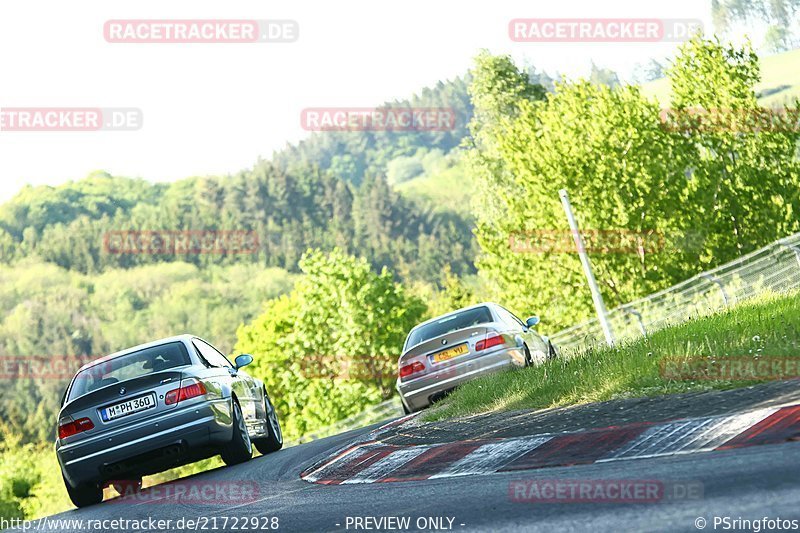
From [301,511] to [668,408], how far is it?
257 cm

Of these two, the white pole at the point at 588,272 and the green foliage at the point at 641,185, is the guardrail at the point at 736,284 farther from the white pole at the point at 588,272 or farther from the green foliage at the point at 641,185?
the green foliage at the point at 641,185

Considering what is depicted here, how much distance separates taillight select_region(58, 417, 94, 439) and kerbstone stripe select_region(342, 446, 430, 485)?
364 cm

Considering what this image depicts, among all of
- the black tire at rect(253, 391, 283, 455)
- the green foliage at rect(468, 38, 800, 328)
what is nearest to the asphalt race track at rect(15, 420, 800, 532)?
the black tire at rect(253, 391, 283, 455)

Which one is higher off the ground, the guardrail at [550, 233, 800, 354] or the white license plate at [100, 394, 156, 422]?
the white license plate at [100, 394, 156, 422]

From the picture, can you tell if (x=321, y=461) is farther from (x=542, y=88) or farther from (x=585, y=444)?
(x=542, y=88)

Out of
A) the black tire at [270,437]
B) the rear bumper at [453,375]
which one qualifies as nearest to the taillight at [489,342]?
the rear bumper at [453,375]

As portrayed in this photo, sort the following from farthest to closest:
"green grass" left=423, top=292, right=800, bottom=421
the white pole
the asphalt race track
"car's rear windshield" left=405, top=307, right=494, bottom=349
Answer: the white pole, "car's rear windshield" left=405, top=307, right=494, bottom=349, "green grass" left=423, top=292, right=800, bottom=421, the asphalt race track

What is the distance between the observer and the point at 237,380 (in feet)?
42.4

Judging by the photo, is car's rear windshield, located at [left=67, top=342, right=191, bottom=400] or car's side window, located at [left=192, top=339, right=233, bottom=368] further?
car's side window, located at [left=192, top=339, right=233, bottom=368]

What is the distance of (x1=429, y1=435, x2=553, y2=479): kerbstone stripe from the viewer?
23.3ft

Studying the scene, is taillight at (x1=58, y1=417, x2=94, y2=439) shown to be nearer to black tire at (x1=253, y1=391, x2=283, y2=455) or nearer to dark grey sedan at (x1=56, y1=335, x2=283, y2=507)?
dark grey sedan at (x1=56, y1=335, x2=283, y2=507)

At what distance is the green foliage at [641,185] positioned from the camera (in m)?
38.3

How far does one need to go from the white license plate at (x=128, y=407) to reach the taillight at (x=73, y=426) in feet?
0.58

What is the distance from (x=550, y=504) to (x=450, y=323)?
38.2ft
